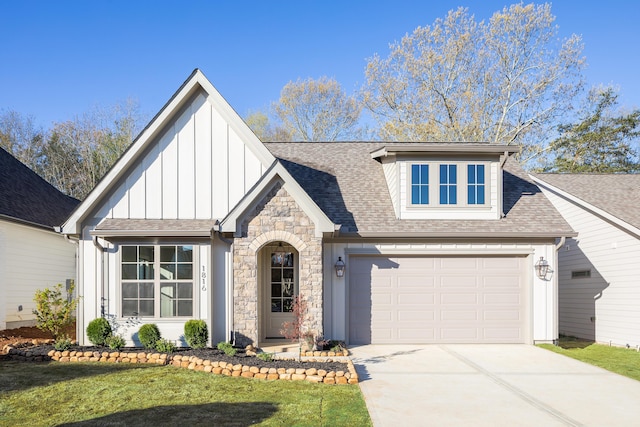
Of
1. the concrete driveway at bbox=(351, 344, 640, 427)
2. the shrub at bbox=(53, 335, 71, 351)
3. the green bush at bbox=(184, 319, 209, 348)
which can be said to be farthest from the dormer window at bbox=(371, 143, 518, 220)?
the shrub at bbox=(53, 335, 71, 351)

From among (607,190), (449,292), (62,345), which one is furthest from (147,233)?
(607,190)

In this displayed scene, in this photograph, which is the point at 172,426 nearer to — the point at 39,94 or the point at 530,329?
the point at 530,329

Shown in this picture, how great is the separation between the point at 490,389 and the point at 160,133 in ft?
29.9

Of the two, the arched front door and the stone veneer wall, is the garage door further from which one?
the arched front door

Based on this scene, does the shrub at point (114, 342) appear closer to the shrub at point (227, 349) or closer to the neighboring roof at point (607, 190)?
the shrub at point (227, 349)

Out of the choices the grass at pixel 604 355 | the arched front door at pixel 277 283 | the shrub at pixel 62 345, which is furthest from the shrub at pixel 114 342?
the grass at pixel 604 355

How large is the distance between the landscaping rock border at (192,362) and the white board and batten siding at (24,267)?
13.2 feet

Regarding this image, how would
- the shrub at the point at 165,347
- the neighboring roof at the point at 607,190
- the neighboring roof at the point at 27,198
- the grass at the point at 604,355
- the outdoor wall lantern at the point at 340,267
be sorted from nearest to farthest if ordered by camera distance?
the grass at the point at 604,355 → the shrub at the point at 165,347 → the outdoor wall lantern at the point at 340,267 → the neighboring roof at the point at 607,190 → the neighboring roof at the point at 27,198

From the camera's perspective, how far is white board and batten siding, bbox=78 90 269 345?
12.5 m

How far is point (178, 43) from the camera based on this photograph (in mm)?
19062

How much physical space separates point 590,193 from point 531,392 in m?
9.28

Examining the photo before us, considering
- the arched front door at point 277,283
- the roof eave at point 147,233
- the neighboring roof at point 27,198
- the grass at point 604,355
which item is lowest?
the grass at point 604,355

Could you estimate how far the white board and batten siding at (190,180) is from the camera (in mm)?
12492

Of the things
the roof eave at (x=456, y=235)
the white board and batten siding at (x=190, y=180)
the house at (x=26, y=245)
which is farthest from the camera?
the house at (x=26, y=245)
